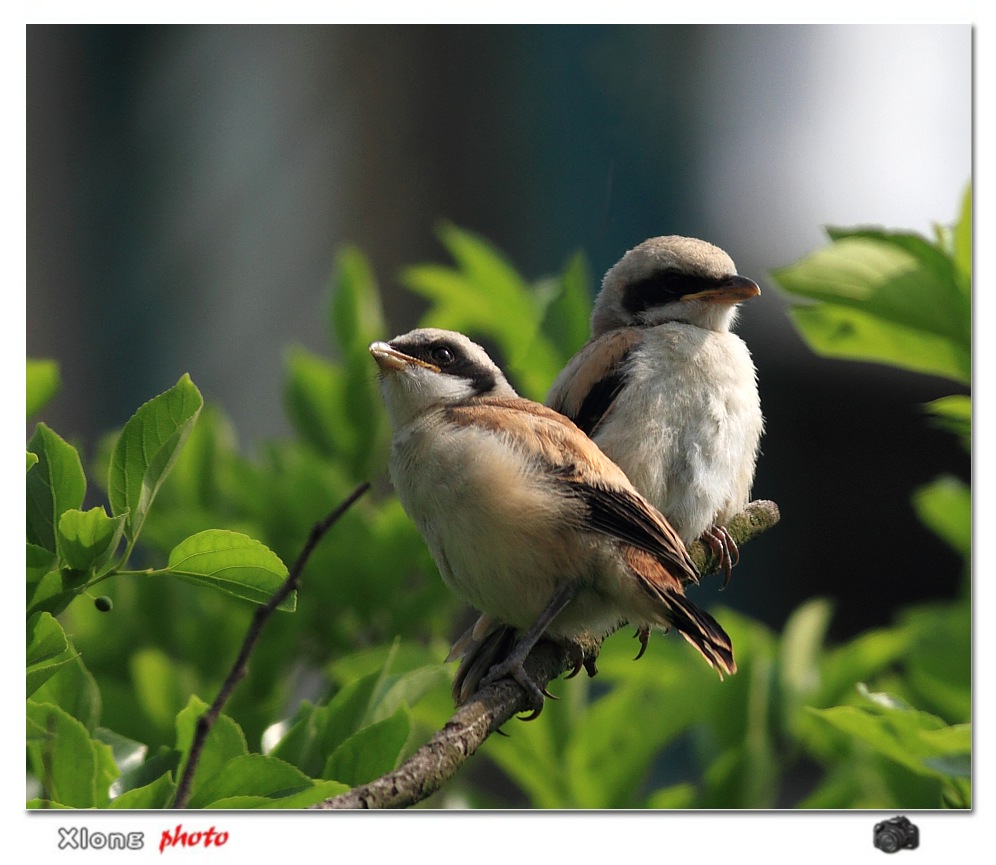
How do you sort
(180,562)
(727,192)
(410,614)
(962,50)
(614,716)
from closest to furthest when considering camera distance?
(180,562) < (962,50) < (614,716) < (410,614) < (727,192)

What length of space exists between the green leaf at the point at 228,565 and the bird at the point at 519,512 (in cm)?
20

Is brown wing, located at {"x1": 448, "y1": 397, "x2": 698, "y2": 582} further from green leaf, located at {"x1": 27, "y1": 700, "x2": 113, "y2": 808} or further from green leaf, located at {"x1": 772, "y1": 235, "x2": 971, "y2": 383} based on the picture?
green leaf, located at {"x1": 27, "y1": 700, "x2": 113, "y2": 808}

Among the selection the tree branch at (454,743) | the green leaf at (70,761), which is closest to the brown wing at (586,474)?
the tree branch at (454,743)

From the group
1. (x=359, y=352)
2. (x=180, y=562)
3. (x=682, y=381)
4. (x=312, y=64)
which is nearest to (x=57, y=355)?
(x=359, y=352)

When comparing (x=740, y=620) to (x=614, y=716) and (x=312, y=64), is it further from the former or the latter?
(x=312, y=64)

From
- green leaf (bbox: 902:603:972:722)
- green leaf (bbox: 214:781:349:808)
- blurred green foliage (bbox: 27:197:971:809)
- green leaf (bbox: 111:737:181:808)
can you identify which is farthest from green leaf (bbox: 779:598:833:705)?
green leaf (bbox: 111:737:181:808)

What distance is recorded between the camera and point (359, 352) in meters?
1.95

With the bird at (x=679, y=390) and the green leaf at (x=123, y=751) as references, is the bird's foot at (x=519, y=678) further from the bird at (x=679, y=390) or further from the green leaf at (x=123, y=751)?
the green leaf at (x=123, y=751)

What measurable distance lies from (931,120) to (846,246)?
14.9 inches

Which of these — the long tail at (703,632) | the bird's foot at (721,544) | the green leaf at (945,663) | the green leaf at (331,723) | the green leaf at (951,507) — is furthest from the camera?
the green leaf at (951,507)

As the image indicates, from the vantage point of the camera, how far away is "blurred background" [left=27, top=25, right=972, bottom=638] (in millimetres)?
1742

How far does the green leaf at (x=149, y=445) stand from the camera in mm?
1065

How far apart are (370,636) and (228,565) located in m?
0.79

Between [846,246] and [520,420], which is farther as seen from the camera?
[846,246]
